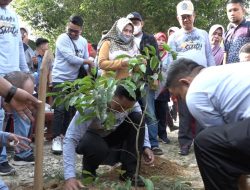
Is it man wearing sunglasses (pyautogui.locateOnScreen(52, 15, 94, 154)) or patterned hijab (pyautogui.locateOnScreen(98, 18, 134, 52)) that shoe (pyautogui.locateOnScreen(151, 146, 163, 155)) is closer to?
man wearing sunglasses (pyautogui.locateOnScreen(52, 15, 94, 154))

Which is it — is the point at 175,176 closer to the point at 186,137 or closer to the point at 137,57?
the point at 186,137

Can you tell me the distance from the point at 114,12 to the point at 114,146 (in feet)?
44.9

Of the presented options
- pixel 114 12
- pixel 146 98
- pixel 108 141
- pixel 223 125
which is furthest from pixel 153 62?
pixel 114 12

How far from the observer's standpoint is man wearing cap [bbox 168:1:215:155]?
17.4 feet

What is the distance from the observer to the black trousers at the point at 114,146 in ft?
12.5

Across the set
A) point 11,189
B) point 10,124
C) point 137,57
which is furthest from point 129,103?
point 10,124

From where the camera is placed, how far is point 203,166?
2807mm

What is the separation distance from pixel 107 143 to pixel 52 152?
140 cm

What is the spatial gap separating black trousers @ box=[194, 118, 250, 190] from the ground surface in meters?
0.79

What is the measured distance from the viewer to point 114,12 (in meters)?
17.3

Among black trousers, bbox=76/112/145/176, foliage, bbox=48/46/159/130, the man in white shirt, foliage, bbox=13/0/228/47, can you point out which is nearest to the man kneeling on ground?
black trousers, bbox=76/112/145/176

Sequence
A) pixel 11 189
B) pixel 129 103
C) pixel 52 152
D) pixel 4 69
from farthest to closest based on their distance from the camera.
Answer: pixel 52 152, pixel 4 69, pixel 11 189, pixel 129 103

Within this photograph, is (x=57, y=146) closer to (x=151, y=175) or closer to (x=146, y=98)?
(x=151, y=175)

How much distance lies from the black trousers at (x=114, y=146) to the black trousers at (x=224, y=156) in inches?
43.7
